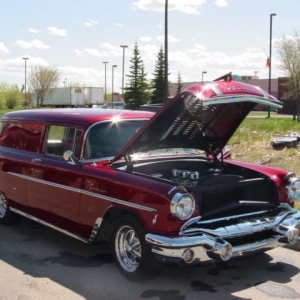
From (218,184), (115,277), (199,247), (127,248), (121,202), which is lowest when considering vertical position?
(115,277)

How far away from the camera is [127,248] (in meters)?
4.96

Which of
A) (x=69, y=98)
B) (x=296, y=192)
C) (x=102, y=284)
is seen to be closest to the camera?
(x=102, y=284)

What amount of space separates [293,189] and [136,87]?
43.3 meters

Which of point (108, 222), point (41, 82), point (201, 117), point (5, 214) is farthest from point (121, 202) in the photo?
point (41, 82)

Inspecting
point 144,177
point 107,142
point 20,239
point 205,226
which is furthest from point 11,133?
point 205,226

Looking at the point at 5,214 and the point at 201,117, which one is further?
the point at 5,214

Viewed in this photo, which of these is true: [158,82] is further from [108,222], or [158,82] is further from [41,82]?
[108,222]

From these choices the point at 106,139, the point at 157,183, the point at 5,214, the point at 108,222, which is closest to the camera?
the point at 157,183

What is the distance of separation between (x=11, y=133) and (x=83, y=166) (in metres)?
1.99

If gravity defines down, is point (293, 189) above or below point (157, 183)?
below

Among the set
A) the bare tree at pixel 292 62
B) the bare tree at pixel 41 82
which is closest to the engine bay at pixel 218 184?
the bare tree at pixel 292 62

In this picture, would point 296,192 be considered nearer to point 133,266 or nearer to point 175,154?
point 175,154

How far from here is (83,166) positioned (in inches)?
214

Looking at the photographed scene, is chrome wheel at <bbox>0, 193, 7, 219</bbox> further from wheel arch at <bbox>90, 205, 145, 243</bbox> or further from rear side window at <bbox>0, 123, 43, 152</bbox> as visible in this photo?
wheel arch at <bbox>90, 205, 145, 243</bbox>
